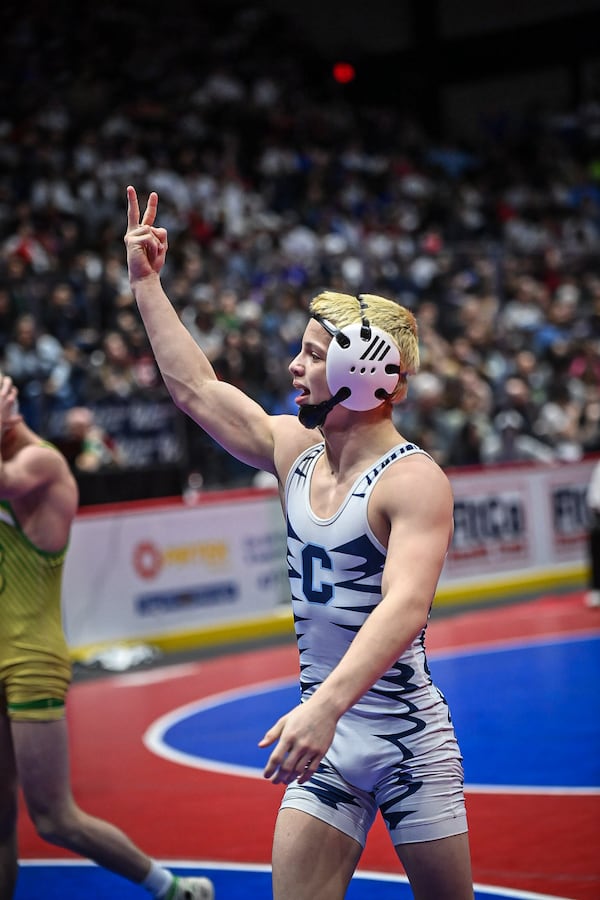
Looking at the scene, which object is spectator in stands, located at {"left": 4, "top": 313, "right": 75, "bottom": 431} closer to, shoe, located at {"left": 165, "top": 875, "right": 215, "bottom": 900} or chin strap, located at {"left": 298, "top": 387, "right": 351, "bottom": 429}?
shoe, located at {"left": 165, "top": 875, "right": 215, "bottom": 900}

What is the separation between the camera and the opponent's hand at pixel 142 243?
4.34m

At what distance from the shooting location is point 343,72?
30.8m

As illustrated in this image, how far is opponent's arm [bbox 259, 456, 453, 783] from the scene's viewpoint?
10.6ft

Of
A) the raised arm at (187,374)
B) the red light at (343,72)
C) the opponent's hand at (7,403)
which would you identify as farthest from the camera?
the red light at (343,72)

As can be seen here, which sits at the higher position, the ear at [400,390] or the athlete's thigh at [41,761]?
the ear at [400,390]

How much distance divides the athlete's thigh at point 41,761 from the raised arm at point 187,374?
1.60 meters

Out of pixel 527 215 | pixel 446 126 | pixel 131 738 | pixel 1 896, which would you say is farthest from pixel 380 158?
pixel 1 896

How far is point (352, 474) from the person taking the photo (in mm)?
3893

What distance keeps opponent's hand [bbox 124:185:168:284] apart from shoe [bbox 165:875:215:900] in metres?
2.70

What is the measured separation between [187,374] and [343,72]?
27.8m

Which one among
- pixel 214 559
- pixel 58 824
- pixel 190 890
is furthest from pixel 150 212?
pixel 214 559

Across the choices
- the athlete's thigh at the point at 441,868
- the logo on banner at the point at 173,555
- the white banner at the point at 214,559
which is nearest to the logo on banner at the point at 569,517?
→ the white banner at the point at 214,559

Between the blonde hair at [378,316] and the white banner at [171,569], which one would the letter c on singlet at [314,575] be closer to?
the blonde hair at [378,316]

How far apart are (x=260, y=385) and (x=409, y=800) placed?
41.7ft
